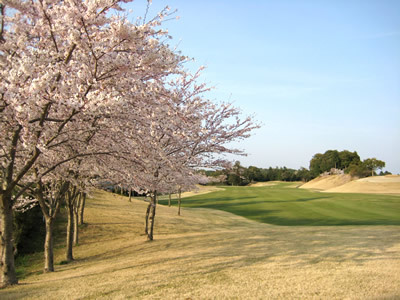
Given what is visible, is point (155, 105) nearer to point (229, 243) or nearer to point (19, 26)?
point (19, 26)

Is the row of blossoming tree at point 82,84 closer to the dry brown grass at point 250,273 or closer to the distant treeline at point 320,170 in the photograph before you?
the dry brown grass at point 250,273

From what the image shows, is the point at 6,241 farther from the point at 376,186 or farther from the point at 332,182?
the point at 332,182

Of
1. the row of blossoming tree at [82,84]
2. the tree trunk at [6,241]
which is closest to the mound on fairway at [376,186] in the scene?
the row of blossoming tree at [82,84]

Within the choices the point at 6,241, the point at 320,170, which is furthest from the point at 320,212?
the point at 320,170

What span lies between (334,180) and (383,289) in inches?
3012

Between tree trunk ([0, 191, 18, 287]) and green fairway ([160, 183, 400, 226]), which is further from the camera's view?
green fairway ([160, 183, 400, 226])

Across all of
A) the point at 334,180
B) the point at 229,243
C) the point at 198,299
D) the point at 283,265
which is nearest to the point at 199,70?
the point at 229,243

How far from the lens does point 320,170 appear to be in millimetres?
97562

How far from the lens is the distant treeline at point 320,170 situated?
7500 centimetres

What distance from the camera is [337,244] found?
39.3ft

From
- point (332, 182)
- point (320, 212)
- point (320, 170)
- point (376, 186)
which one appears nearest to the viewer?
point (320, 212)

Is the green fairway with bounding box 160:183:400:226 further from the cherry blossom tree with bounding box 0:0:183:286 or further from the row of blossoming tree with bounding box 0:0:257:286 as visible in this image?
the cherry blossom tree with bounding box 0:0:183:286

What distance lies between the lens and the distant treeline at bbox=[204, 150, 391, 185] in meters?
75.0

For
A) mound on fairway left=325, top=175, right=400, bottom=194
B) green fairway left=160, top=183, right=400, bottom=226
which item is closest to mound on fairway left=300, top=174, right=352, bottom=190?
mound on fairway left=325, top=175, right=400, bottom=194
